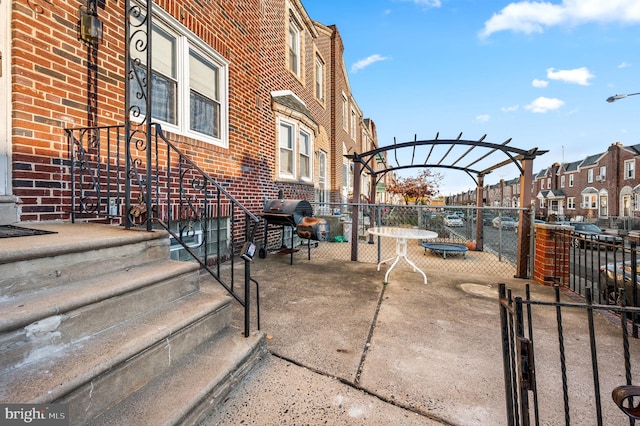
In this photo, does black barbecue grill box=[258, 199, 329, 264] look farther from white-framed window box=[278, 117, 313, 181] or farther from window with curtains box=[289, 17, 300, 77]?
window with curtains box=[289, 17, 300, 77]

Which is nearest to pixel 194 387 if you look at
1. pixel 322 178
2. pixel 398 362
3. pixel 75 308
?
pixel 75 308

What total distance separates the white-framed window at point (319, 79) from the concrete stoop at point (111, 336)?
10.1 metres

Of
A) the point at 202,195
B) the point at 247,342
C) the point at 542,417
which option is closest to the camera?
the point at 542,417

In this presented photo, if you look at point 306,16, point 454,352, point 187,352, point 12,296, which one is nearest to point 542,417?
point 454,352

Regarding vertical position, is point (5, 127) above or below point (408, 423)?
above

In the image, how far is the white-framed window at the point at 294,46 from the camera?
8.48 meters

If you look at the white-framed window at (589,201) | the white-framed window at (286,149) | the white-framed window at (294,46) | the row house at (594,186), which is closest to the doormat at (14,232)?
the white-framed window at (286,149)

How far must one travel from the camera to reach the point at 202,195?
473 cm

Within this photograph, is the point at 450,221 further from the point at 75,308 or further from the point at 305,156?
the point at 75,308

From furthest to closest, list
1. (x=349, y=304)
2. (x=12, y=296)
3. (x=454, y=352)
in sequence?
1. (x=349, y=304)
2. (x=454, y=352)
3. (x=12, y=296)

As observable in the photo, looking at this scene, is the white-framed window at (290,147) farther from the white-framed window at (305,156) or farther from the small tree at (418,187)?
the small tree at (418,187)

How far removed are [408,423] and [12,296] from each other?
247cm

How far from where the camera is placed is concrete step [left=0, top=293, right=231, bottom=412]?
1.37 meters

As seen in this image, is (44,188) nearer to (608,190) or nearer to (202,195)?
(202,195)
